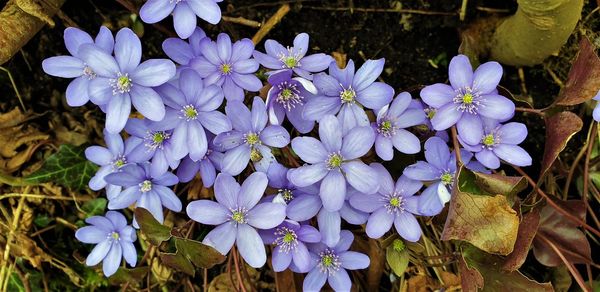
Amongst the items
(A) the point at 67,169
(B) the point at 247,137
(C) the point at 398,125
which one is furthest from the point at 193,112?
(A) the point at 67,169

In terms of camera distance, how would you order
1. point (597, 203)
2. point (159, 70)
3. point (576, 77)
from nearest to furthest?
point (159, 70) < point (576, 77) < point (597, 203)

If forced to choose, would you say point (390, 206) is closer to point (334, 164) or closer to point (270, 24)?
point (334, 164)

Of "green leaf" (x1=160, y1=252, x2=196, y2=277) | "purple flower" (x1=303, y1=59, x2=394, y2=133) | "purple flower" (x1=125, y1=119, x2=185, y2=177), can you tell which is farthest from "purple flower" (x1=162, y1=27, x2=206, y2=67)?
"green leaf" (x1=160, y1=252, x2=196, y2=277)

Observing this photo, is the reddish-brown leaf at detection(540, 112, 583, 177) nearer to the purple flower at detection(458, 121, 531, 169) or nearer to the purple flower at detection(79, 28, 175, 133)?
the purple flower at detection(458, 121, 531, 169)

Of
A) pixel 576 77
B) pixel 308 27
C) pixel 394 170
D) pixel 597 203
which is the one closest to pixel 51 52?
pixel 308 27

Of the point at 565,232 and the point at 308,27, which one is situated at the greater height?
the point at 308,27

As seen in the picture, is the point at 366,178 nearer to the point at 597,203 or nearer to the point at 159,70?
the point at 159,70
